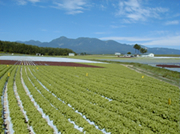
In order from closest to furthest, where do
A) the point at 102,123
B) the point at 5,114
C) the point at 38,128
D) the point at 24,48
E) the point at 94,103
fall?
the point at 38,128 → the point at 102,123 → the point at 5,114 → the point at 94,103 → the point at 24,48

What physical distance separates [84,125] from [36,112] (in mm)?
3170

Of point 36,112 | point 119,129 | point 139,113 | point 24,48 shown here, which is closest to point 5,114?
point 36,112

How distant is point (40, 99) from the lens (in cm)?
1255

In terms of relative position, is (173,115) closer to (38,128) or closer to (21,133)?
(38,128)

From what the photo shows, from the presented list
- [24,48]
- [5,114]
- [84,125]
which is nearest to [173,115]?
[84,125]

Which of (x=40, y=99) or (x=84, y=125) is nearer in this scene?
(x=84, y=125)

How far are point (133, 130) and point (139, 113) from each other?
2.51 metres

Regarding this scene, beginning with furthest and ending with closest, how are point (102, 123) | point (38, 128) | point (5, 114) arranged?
1. point (5, 114)
2. point (102, 123)
3. point (38, 128)

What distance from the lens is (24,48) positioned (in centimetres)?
16762

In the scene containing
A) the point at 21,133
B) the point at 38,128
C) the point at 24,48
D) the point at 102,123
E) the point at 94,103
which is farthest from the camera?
the point at 24,48

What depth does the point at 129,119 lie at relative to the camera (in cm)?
939

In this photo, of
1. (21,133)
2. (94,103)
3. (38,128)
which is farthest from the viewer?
(94,103)

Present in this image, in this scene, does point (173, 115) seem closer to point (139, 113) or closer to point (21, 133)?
point (139, 113)

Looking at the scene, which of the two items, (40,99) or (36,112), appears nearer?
(36,112)
